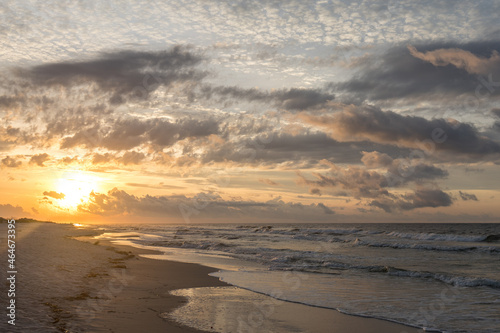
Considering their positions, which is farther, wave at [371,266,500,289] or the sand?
wave at [371,266,500,289]

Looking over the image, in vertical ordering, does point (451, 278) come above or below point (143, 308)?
below

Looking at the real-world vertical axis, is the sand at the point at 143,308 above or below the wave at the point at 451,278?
above

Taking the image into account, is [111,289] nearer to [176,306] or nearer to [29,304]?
[176,306]

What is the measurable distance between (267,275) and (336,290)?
18.1ft

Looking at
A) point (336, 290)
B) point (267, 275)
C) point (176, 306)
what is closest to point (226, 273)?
point (267, 275)

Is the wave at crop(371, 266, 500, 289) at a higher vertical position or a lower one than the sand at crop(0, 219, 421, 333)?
lower

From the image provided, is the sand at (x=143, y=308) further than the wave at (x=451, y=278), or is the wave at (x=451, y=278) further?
the wave at (x=451, y=278)

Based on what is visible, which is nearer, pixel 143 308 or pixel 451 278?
pixel 143 308

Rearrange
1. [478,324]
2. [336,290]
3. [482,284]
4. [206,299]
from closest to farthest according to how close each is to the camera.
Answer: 1. [478,324]
2. [206,299]
3. [336,290]
4. [482,284]

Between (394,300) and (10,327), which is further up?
(10,327)

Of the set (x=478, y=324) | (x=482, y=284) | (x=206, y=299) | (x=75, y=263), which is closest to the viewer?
(x=478, y=324)

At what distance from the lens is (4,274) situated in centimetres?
1399

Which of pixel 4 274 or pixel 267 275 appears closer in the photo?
pixel 4 274

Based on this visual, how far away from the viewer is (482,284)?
Answer: 63.1 feet
